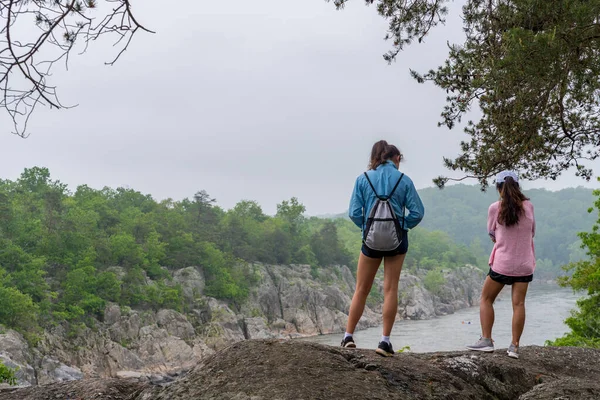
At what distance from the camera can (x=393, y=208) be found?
4.44 meters

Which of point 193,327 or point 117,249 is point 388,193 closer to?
point 193,327

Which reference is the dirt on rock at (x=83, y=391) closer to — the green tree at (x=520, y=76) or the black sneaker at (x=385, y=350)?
the black sneaker at (x=385, y=350)

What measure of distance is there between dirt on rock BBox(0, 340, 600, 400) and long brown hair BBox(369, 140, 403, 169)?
140 cm

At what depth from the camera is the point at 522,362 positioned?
199 inches

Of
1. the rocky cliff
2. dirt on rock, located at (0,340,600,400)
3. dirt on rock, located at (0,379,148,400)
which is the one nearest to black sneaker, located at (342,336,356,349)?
dirt on rock, located at (0,340,600,400)

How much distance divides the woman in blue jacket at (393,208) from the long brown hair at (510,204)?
2.84ft

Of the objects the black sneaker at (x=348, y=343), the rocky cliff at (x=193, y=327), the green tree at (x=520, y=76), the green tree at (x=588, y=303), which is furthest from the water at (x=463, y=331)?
the black sneaker at (x=348, y=343)

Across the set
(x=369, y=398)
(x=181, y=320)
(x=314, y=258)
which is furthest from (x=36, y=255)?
(x=369, y=398)

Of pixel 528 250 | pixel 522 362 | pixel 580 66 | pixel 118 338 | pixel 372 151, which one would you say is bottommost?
pixel 118 338

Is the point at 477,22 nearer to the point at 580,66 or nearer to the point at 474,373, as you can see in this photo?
the point at 580,66

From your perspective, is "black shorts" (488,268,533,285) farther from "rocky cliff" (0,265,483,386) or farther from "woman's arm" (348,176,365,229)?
"rocky cliff" (0,265,483,386)

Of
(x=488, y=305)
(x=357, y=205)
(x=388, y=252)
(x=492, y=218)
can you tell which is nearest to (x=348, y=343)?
(x=388, y=252)

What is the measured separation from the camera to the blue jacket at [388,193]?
447 cm

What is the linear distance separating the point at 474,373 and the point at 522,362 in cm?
89
